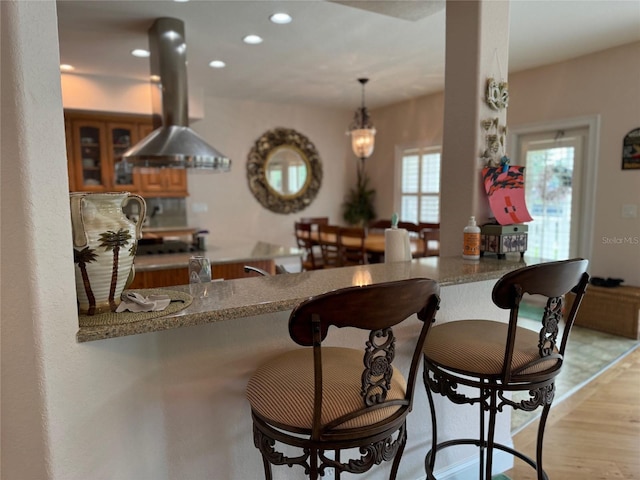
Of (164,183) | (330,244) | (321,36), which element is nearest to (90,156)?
(164,183)

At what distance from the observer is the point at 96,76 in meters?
4.44

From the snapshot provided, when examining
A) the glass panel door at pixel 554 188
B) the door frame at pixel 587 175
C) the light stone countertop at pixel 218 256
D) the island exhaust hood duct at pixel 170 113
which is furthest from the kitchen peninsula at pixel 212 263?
the door frame at pixel 587 175

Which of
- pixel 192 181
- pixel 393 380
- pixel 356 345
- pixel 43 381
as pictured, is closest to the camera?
pixel 43 381

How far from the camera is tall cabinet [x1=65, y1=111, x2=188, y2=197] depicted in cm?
465

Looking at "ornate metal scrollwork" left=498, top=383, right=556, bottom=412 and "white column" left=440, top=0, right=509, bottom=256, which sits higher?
"white column" left=440, top=0, right=509, bottom=256

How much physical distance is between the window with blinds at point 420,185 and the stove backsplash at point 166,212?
312 centimetres

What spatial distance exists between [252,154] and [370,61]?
8.13ft

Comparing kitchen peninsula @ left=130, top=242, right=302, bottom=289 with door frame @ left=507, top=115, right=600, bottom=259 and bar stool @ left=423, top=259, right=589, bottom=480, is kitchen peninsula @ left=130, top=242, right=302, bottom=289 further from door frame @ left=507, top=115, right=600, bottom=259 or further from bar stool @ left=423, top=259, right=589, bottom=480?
door frame @ left=507, top=115, right=600, bottom=259

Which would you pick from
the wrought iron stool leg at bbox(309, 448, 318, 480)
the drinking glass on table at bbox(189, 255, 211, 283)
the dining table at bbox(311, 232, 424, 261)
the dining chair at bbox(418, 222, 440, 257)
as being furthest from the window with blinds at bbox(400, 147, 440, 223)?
the wrought iron stool leg at bbox(309, 448, 318, 480)

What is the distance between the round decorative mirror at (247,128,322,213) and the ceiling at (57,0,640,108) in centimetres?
125

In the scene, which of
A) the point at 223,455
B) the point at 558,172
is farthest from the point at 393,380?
the point at 558,172

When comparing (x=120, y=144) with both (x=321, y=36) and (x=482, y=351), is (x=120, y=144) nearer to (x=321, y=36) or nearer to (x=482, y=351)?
(x=321, y=36)

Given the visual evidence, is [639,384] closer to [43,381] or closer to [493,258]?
[493,258]

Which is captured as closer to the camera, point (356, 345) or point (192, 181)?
point (356, 345)
